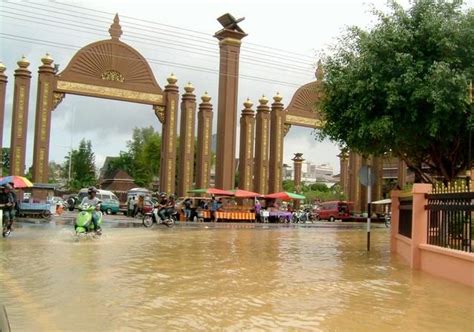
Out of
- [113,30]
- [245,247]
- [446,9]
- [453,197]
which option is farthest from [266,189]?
[453,197]

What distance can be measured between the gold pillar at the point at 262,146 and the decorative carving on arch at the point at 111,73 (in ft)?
25.9

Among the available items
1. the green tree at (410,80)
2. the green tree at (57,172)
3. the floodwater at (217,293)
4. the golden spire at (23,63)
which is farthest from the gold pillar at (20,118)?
the green tree at (57,172)

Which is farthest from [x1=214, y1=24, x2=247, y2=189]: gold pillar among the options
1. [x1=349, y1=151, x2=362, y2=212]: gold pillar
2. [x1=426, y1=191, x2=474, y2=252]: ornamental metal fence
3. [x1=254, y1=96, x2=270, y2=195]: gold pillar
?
[x1=426, y1=191, x2=474, y2=252]: ornamental metal fence

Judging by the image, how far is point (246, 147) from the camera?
36.1m

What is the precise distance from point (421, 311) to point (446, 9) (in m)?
8.56

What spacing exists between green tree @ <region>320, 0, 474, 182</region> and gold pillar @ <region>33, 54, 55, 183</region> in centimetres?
2054

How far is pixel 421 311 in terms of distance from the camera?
6254 mm

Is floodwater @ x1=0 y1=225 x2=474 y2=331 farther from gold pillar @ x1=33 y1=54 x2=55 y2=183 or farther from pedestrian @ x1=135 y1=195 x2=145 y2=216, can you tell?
pedestrian @ x1=135 y1=195 x2=145 y2=216

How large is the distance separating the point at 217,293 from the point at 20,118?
1015 inches

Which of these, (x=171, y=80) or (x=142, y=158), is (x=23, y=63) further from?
(x=142, y=158)

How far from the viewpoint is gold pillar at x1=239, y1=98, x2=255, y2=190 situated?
3578 centimetres

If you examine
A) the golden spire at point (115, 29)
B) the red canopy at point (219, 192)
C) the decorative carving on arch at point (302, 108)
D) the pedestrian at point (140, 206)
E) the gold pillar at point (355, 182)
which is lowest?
the pedestrian at point (140, 206)

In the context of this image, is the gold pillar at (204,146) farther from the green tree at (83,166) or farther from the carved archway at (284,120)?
the green tree at (83,166)

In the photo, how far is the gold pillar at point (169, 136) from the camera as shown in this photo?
3303 cm
